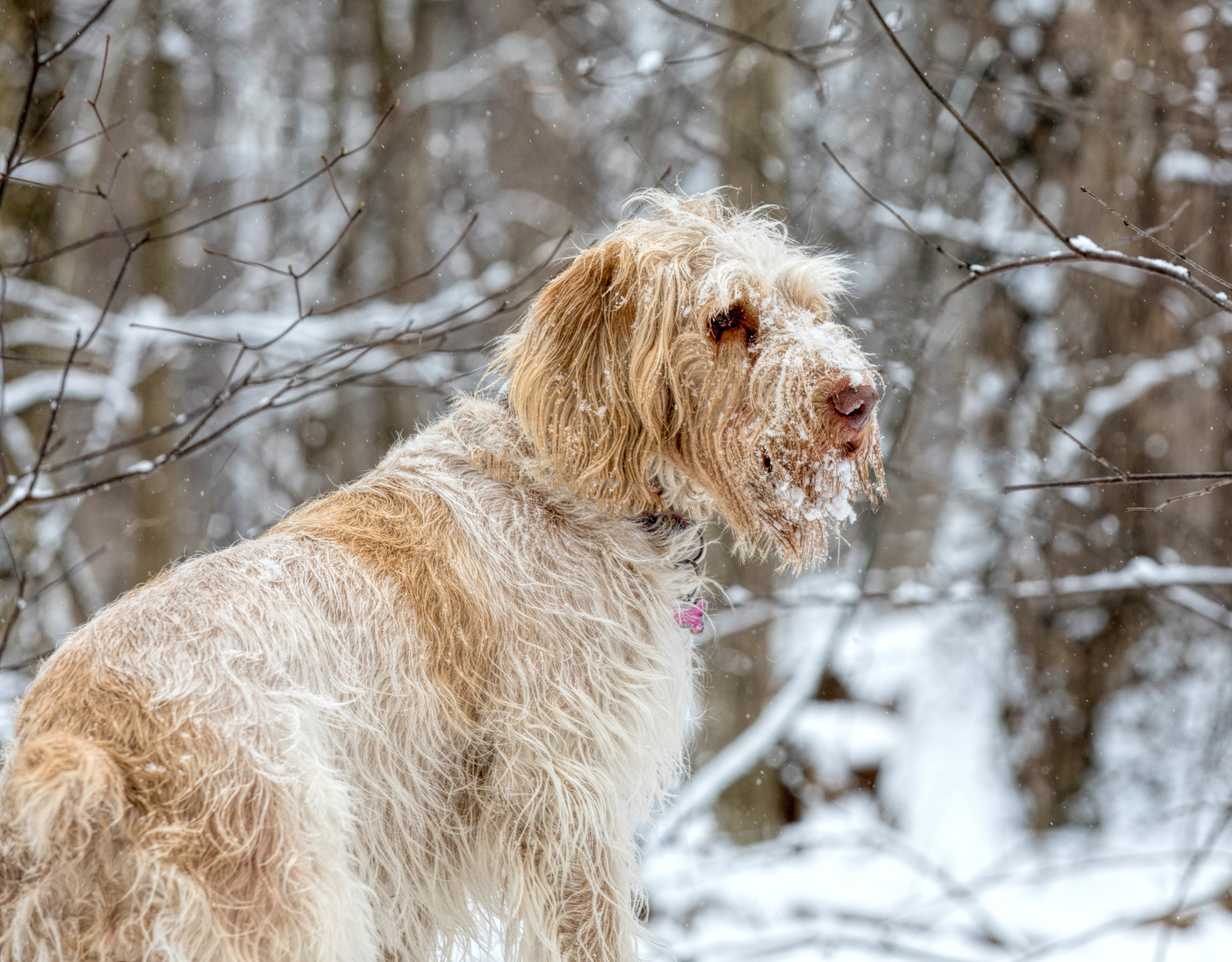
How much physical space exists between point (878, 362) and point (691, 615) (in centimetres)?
173

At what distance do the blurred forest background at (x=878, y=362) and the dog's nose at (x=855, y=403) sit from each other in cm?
129

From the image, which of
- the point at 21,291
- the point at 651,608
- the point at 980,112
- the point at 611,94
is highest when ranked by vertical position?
the point at 611,94

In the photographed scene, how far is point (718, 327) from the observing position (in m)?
2.55

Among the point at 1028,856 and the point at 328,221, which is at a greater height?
the point at 328,221

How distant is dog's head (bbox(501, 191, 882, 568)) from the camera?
249 centimetres

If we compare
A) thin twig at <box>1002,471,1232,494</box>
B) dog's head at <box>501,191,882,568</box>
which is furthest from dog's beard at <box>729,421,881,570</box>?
thin twig at <box>1002,471,1232,494</box>

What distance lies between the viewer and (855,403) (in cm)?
240

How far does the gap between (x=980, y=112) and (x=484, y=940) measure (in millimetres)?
6301

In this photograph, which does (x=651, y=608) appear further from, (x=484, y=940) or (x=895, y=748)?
(x=895, y=748)

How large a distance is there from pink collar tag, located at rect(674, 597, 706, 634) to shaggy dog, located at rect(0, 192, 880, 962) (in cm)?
1

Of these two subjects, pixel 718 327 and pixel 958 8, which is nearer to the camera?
pixel 718 327

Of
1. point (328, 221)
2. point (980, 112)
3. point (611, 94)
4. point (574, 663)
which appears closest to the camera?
point (574, 663)

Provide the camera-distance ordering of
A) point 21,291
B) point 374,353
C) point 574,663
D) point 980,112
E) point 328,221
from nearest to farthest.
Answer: point 574,663 < point 21,291 < point 374,353 < point 980,112 < point 328,221

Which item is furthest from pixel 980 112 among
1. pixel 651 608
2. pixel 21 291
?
pixel 21 291
